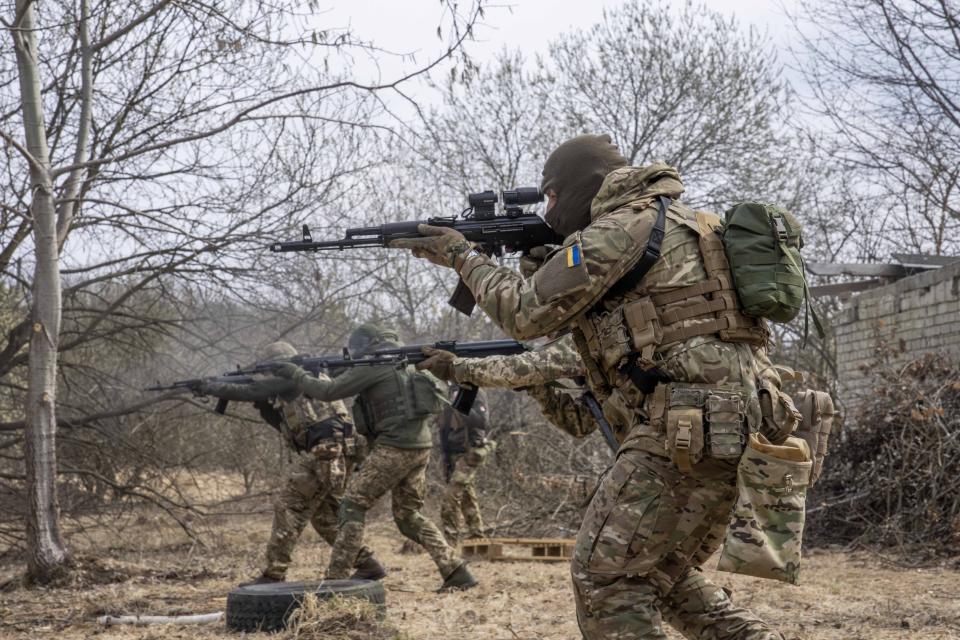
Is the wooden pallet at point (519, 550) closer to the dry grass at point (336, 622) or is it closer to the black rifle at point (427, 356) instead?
the black rifle at point (427, 356)

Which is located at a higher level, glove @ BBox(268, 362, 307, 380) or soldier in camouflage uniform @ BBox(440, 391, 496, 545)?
glove @ BBox(268, 362, 307, 380)

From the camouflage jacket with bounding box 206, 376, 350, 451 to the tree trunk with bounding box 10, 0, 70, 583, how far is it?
53.8 inches

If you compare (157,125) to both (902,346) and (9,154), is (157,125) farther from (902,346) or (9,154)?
(902,346)

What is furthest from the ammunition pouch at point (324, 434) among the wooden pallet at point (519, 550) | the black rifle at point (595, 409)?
the black rifle at point (595, 409)

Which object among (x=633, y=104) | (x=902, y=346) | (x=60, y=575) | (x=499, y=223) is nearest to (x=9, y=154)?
(x=60, y=575)

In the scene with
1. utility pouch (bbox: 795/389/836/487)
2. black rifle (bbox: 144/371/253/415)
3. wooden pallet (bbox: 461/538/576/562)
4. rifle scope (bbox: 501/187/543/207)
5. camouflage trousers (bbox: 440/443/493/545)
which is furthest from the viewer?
camouflage trousers (bbox: 440/443/493/545)

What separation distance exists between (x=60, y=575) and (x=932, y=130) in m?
13.6

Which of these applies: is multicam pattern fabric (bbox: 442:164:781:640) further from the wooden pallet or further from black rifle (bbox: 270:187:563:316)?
the wooden pallet

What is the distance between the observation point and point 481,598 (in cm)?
730

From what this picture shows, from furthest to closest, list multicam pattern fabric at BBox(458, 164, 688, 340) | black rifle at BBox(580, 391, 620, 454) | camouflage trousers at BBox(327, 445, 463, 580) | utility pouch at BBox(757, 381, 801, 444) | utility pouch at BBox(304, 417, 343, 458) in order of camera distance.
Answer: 1. utility pouch at BBox(304, 417, 343, 458)
2. camouflage trousers at BBox(327, 445, 463, 580)
3. black rifle at BBox(580, 391, 620, 454)
4. utility pouch at BBox(757, 381, 801, 444)
5. multicam pattern fabric at BBox(458, 164, 688, 340)

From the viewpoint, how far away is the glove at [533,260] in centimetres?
394

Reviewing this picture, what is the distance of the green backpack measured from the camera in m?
3.15

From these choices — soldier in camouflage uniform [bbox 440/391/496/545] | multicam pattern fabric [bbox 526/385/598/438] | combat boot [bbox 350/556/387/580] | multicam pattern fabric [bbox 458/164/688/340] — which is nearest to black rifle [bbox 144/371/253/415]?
combat boot [bbox 350/556/387/580]

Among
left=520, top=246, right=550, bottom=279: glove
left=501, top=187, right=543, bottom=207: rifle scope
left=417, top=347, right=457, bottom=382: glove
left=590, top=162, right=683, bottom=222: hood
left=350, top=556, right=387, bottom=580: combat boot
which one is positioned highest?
left=501, top=187, right=543, bottom=207: rifle scope
